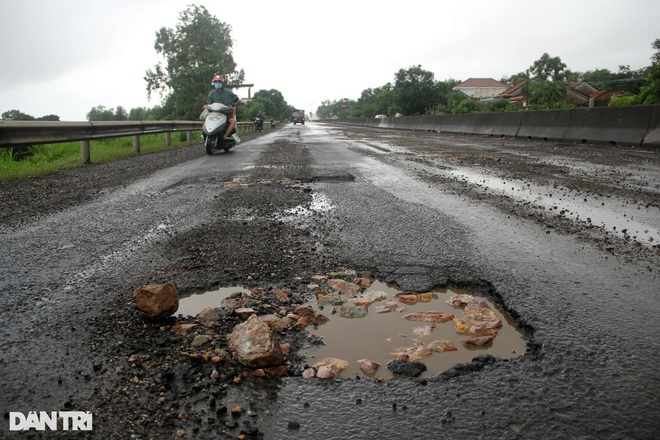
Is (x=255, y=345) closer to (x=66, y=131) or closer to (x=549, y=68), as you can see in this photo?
(x=66, y=131)

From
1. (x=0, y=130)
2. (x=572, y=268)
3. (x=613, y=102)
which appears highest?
(x=613, y=102)

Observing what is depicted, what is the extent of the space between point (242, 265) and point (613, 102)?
52.5 metres

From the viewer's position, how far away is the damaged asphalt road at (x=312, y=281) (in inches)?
61.9

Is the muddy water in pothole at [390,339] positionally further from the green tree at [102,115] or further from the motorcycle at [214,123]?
the green tree at [102,115]

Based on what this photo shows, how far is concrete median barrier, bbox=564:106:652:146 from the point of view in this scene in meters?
11.4

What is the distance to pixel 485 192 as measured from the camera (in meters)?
5.75

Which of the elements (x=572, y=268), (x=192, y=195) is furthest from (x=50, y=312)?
(x=192, y=195)

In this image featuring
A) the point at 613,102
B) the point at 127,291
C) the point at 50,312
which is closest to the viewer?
the point at 50,312

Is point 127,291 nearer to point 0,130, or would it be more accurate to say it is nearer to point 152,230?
point 152,230

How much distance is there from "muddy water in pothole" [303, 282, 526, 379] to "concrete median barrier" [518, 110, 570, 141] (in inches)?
541

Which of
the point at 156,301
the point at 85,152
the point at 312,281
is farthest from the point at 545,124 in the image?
the point at 156,301

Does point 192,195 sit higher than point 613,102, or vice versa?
point 613,102

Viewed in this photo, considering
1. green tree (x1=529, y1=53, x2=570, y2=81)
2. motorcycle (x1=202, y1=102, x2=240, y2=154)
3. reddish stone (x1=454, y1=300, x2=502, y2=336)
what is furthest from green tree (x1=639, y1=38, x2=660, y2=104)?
green tree (x1=529, y1=53, x2=570, y2=81)

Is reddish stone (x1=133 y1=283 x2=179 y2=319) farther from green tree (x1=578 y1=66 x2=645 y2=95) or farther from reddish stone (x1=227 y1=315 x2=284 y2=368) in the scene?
green tree (x1=578 y1=66 x2=645 y2=95)
